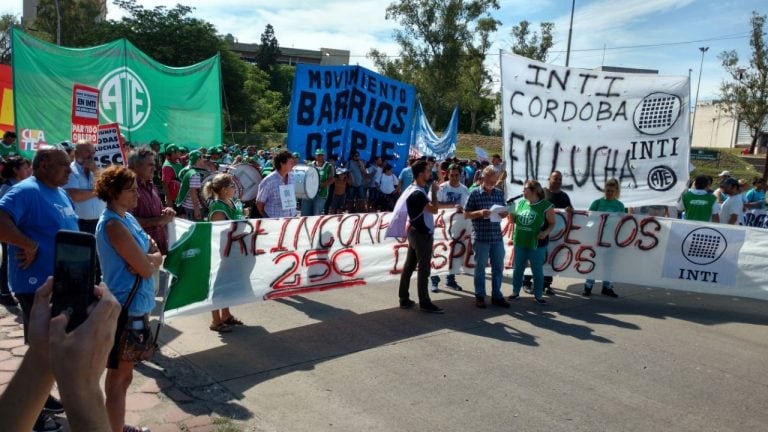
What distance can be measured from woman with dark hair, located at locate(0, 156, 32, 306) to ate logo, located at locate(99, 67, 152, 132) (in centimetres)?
672

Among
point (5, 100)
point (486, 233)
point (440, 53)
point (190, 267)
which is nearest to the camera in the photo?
point (190, 267)

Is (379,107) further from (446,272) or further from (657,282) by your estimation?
(657,282)

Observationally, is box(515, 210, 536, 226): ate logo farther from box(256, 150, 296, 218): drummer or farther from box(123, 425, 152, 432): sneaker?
box(123, 425, 152, 432): sneaker

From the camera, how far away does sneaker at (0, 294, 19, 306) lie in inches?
246

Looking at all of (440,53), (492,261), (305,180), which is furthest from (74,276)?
(440,53)

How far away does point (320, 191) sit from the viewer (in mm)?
10867

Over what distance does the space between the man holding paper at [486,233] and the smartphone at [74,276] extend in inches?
226

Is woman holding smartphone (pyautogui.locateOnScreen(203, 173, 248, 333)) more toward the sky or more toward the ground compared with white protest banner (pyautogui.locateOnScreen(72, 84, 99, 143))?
more toward the ground

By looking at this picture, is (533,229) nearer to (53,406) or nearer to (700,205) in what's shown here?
(700,205)

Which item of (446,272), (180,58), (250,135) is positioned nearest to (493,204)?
(446,272)

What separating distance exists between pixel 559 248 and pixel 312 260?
11.2 ft

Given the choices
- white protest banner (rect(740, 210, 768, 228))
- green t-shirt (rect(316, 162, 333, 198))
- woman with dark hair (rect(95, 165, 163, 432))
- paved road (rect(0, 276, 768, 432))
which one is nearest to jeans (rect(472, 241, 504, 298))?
paved road (rect(0, 276, 768, 432))

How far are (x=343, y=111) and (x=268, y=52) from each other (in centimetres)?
7982

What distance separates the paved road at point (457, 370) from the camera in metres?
4.09
